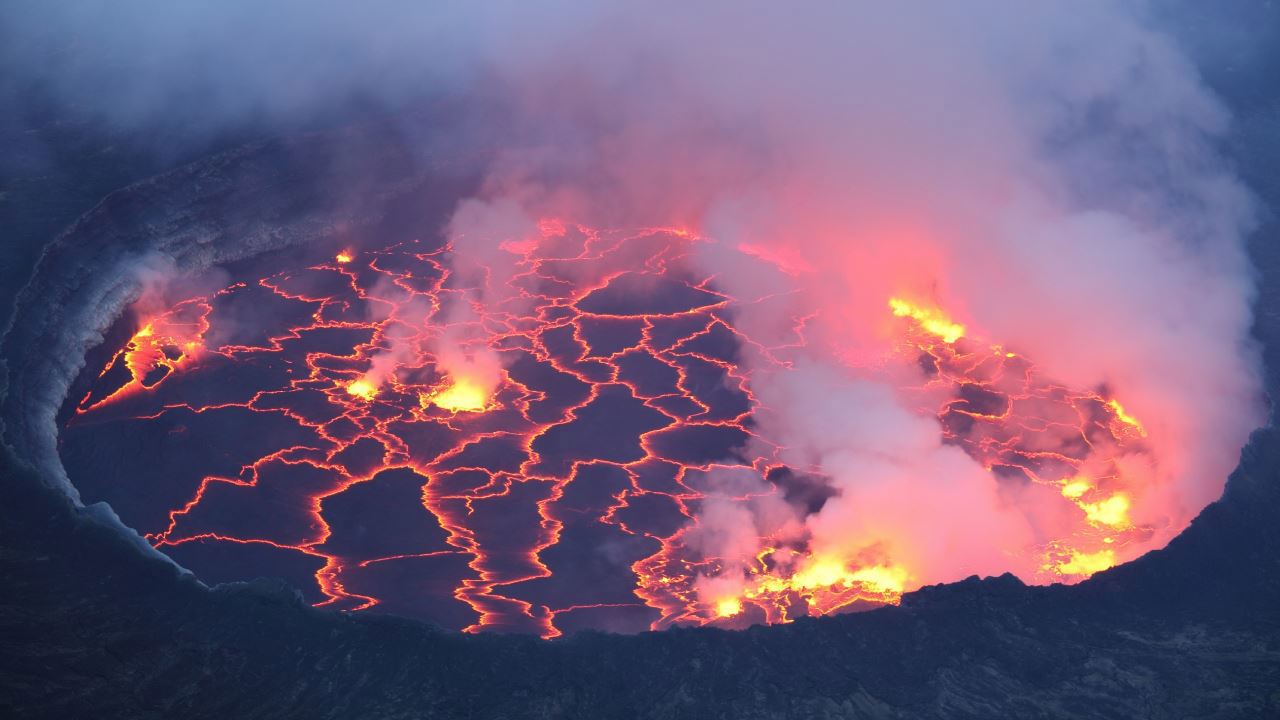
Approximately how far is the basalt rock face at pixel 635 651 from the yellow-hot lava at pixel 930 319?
7.49 metres

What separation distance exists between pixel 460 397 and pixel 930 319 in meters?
10.2

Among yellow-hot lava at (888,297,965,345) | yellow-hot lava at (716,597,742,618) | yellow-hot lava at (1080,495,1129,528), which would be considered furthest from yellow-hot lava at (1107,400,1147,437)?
yellow-hot lava at (716,597,742,618)

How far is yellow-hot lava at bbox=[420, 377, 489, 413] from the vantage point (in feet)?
58.1

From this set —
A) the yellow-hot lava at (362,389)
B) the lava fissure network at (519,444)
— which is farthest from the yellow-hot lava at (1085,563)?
the yellow-hot lava at (362,389)

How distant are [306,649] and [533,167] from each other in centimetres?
1717

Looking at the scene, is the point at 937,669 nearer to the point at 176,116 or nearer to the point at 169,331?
the point at 169,331

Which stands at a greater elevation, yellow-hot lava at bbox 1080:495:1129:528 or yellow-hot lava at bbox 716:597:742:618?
yellow-hot lava at bbox 1080:495:1129:528

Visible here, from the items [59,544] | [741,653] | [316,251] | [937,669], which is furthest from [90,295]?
[937,669]

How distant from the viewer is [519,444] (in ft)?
55.0

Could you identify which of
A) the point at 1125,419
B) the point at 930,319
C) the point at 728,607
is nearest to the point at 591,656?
the point at 728,607

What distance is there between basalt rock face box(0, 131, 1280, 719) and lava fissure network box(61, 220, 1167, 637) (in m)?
0.79

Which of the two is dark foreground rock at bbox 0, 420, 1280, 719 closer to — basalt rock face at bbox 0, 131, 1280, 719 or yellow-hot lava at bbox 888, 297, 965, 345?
basalt rock face at bbox 0, 131, 1280, 719

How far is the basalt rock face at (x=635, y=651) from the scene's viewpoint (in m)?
11.6

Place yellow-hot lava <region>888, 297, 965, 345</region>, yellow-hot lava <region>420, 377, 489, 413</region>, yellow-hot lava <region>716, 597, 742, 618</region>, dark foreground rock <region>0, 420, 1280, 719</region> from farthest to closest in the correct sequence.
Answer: yellow-hot lava <region>888, 297, 965, 345</region> < yellow-hot lava <region>420, 377, 489, 413</region> < yellow-hot lava <region>716, 597, 742, 618</region> < dark foreground rock <region>0, 420, 1280, 719</region>
